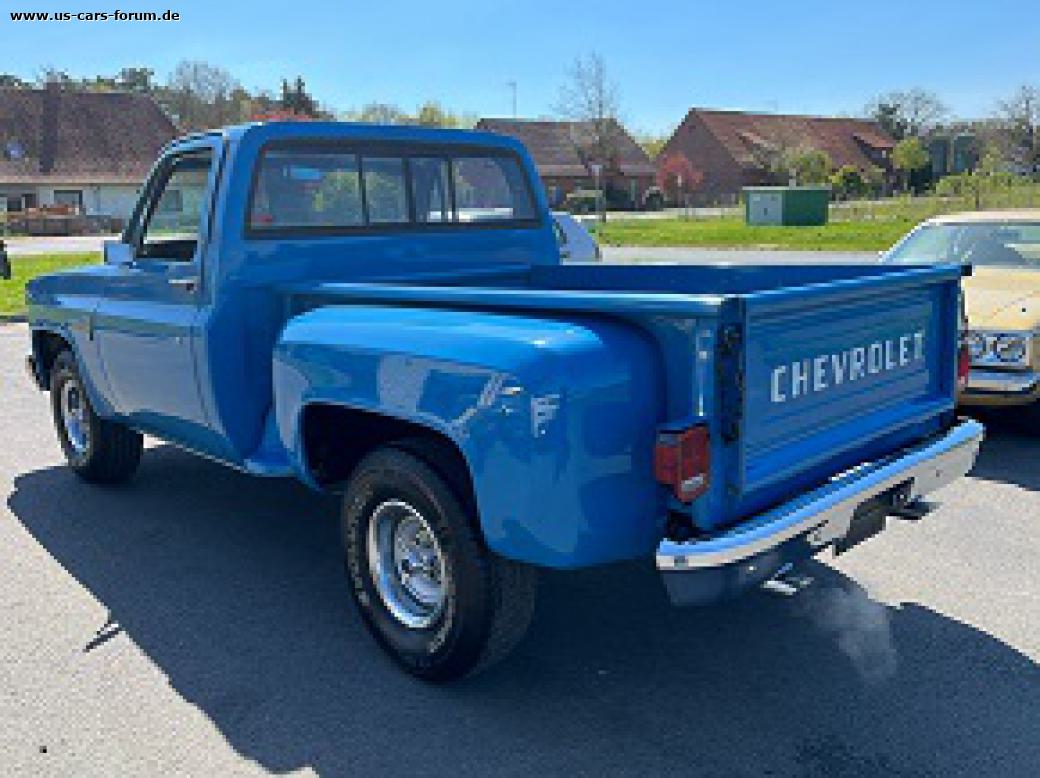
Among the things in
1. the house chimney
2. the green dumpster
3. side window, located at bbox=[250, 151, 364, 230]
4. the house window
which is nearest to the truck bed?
side window, located at bbox=[250, 151, 364, 230]

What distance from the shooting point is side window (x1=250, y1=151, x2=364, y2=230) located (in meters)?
4.39

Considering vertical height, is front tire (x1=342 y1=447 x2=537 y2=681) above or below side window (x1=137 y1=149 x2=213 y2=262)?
below

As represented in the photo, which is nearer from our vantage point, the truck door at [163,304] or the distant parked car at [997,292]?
the truck door at [163,304]

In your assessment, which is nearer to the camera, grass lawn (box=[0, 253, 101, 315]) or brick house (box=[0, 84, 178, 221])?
grass lawn (box=[0, 253, 101, 315])

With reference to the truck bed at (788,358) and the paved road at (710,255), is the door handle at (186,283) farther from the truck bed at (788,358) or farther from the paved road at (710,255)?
the paved road at (710,255)

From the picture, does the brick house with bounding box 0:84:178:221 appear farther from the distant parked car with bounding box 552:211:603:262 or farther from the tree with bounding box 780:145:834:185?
the distant parked car with bounding box 552:211:603:262

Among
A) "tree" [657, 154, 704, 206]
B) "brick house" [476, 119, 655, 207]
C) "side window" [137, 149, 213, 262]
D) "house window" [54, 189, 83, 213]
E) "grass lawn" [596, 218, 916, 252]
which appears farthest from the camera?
"tree" [657, 154, 704, 206]

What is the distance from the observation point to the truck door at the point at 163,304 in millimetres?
4422

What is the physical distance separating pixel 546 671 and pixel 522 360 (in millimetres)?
1361

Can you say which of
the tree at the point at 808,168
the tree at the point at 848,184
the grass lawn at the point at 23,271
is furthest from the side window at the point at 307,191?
the tree at the point at 808,168

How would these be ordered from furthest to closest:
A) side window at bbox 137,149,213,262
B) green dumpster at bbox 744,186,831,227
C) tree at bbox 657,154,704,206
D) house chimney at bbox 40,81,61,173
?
tree at bbox 657,154,704,206 < house chimney at bbox 40,81,61,173 < green dumpster at bbox 744,186,831,227 < side window at bbox 137,149,213,262

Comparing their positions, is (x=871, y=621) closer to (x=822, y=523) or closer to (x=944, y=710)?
(x=944, y=710)

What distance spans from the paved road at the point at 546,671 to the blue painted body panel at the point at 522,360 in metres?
0.65

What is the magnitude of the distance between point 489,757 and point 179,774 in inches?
37.9
